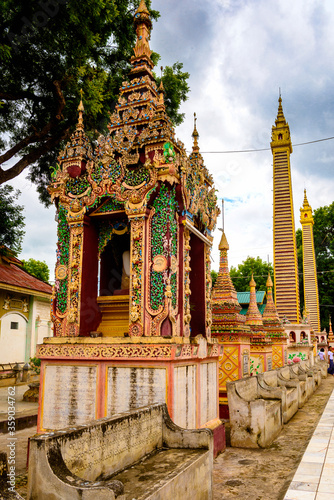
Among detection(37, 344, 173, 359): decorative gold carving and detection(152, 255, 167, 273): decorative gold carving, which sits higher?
detection(152, 255, 167, 273): decorative gold carving

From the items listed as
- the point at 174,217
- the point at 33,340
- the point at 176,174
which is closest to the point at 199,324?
the point at 174,217

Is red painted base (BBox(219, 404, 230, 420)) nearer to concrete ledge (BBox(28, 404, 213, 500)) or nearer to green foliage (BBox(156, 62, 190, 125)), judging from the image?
concrete ledge (BBox(28, 404, 213, 500))

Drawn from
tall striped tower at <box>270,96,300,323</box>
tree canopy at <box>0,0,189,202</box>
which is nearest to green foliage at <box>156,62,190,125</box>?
tree canopy at <box>0,0,189,202</box>

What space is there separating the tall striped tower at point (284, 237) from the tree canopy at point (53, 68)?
1861 cm

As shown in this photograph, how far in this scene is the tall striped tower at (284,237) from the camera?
95.5ft

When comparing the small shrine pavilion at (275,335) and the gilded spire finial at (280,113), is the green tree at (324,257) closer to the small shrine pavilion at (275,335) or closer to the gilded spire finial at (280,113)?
the gilded spire finial at (280,113)

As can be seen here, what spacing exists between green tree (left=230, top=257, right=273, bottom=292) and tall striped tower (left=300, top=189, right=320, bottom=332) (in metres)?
7.36

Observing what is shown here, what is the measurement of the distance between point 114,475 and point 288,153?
30337mm

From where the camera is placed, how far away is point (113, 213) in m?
6.97

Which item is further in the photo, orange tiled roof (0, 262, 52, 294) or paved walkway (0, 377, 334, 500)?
orange tiled roof (0, 262, 52, 294)

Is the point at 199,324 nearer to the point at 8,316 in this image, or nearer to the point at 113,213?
the point at 113,213

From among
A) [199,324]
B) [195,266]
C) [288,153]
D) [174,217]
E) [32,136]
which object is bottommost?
[199,324]

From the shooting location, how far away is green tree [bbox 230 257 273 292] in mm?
47125

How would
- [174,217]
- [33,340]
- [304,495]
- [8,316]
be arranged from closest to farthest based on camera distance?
[304,495], [174,217], [8,316], [33,340]
